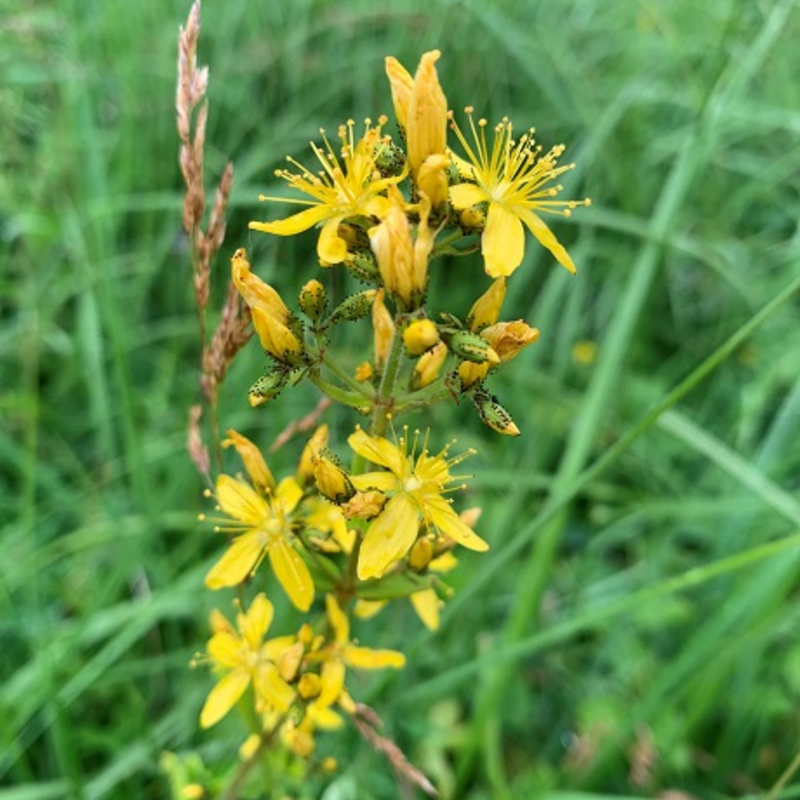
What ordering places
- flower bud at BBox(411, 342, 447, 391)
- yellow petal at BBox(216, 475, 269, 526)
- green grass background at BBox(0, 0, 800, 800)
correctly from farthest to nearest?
green grass background at BBox(0, 0, 800, 800) → yellow petal at BBox(216, 475, 269, 526) → flower bud at BBox(411, 342, 447, 391)

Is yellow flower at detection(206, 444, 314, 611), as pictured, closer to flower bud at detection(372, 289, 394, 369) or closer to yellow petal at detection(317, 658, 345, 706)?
yellow petal at detection(317, 658, 345, 706)

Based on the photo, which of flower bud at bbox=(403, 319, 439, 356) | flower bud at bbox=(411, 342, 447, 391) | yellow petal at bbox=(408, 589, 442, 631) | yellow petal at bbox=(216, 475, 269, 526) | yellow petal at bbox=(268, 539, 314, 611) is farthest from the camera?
yellow petal at bbox=(408, 589, 442, 631)

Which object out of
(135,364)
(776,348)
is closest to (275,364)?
(135,364)

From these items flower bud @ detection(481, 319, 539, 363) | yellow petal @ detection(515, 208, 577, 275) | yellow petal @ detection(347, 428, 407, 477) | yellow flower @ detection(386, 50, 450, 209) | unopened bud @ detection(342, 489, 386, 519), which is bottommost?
unopened bud @ detection(342, 489, 386, 519)

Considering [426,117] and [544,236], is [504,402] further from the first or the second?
[426,117]

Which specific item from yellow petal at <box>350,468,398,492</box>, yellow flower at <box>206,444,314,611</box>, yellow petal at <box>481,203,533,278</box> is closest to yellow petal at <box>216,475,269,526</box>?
yellow flower at <box>206,444,314,611</box>

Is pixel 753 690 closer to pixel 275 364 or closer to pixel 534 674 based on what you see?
pixel 534 674

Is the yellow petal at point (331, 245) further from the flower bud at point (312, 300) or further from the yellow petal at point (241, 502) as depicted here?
the yellow petal at point (241, 502)
